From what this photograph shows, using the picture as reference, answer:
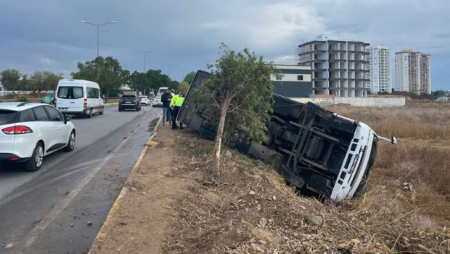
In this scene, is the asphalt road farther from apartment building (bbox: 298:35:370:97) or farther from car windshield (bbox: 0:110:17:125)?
apartment building (bbox: 298:35:370:97)

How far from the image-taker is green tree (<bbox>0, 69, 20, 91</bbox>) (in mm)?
61031

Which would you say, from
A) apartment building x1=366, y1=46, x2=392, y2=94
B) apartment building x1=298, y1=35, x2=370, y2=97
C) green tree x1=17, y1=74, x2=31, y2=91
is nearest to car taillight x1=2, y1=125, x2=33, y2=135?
green tree x1=17, y1=74, x2=31, y2=91

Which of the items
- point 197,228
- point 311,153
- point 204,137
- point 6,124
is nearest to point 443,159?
point 311,153

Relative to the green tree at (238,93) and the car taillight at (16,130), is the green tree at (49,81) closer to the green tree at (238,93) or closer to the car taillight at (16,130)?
the car taillight at (16,130)

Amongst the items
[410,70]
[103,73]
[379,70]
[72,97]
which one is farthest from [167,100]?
[410,70]

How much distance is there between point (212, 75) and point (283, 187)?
2874mm

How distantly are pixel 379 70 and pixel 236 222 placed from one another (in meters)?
177

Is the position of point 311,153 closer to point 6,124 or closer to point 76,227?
point 76,227

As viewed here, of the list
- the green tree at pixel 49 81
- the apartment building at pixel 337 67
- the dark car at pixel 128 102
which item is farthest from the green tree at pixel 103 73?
the apartment building at pixel 337 67

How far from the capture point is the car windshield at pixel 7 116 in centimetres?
844

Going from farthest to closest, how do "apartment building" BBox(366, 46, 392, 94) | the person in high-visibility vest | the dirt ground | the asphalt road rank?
"apartment building" BBox(366, 46, 392, 94)
the person in high-visibility vest
the asphalt road
the dirt ground

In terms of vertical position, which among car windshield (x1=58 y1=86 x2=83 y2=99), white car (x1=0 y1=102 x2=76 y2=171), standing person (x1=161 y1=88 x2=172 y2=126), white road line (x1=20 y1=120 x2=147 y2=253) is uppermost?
car windshield (x1=58 y1=86 x2=83 y2=99)

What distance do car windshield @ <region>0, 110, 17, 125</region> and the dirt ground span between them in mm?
3032

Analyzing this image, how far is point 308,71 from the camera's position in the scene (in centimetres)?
9462
